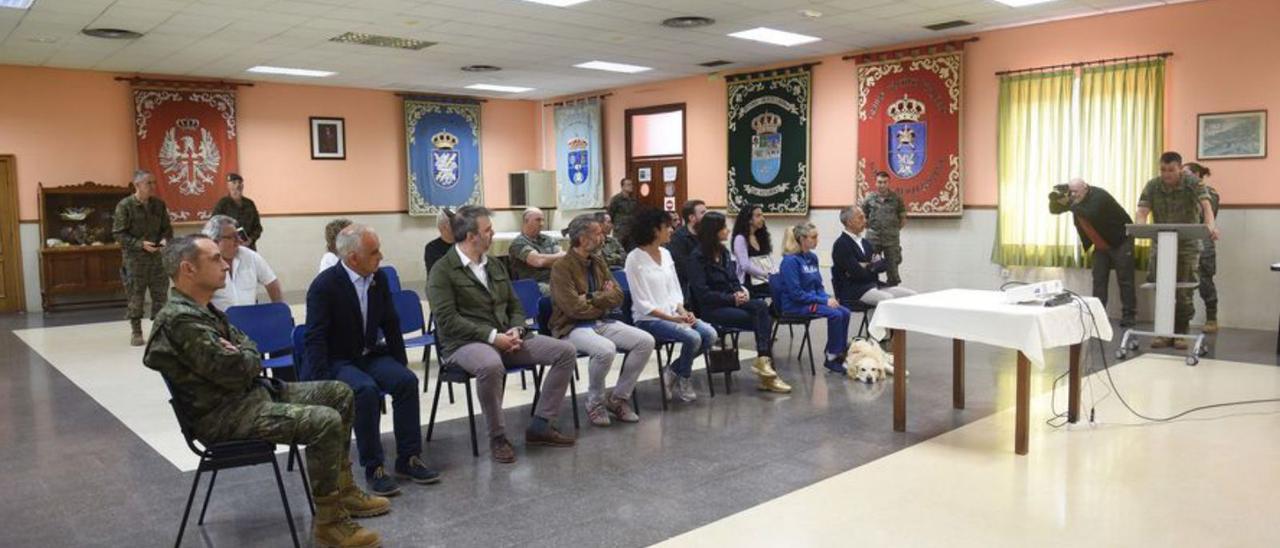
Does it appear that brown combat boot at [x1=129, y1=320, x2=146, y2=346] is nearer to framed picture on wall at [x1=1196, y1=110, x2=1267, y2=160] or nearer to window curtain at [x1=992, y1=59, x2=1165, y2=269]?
window curtain at [x1=992, y1=59, x2=1165, y2=269]

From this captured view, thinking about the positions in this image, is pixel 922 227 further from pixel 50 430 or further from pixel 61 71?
pixel 61 71

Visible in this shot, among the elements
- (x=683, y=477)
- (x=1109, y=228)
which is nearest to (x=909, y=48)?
(x=1109, y=228)

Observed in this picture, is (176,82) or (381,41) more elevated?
(381,41)

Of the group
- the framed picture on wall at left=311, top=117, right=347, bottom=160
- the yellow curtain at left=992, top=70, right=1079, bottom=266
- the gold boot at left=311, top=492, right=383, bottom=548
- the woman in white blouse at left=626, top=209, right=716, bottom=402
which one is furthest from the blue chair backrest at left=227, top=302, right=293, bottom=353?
the framed picture on wall at left=311, top=117, right=347, bottom=160

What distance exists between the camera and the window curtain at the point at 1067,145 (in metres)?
8.02

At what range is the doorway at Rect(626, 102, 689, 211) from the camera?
1252 cm

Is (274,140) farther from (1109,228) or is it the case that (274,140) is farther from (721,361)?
(1109,228)

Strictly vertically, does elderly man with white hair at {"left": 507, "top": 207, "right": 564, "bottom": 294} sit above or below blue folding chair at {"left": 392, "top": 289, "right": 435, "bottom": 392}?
above

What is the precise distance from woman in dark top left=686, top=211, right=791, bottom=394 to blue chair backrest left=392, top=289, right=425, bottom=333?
165 centimetres

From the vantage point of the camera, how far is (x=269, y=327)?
4562mm

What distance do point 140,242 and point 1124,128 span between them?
8733 millimetres

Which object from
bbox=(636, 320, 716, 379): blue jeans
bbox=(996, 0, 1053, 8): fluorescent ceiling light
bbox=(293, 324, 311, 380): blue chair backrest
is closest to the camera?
bbox=(293, 324, 311, 380): blue chair backrest

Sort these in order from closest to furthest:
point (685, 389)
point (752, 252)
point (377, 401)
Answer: point (377, 401), point (685, 389), point (752, 252)

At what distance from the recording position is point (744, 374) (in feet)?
19.6
